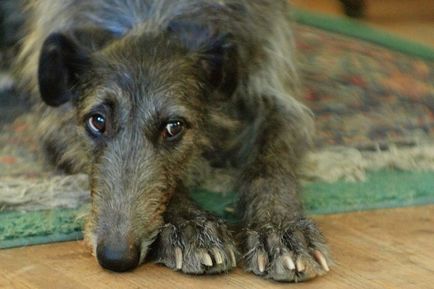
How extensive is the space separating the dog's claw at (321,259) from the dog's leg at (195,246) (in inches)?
7.7

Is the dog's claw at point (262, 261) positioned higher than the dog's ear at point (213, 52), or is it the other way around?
the dog's ear at point (213, 52)

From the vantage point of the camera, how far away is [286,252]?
2229 mm

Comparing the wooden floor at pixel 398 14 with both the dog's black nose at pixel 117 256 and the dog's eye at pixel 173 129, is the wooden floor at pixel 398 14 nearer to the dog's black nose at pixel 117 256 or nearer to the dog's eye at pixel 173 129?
the dog's eye at pixel 173 129

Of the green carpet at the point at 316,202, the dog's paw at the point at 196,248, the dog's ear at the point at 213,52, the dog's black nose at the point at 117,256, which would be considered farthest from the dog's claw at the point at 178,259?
the dog's ear at the point at 213,52

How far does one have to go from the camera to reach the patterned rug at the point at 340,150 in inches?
106

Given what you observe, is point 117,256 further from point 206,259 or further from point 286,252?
point 286,252

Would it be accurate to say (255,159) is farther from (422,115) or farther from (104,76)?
(422,115)

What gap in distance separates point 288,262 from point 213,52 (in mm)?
714

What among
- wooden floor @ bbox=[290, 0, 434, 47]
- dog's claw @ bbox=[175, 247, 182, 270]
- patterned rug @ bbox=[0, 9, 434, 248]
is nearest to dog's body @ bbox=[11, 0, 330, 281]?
dog's claw @ bbox=[175, 247, 182, 270]

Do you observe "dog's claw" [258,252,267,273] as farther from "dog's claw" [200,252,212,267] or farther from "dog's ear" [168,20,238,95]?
"dog's ear" [168,20,238,95]

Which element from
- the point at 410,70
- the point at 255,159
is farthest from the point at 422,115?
the point at 255,159

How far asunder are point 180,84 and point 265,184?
379 millimetres

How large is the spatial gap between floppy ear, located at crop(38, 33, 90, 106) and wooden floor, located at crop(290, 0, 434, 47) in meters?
3.35

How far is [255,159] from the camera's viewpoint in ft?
9.28
